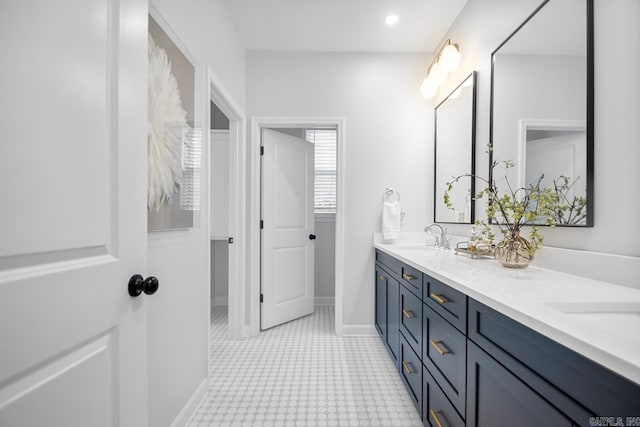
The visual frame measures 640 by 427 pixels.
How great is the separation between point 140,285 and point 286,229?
2.10 m

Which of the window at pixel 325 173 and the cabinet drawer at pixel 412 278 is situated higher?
the window at pixel 325 173

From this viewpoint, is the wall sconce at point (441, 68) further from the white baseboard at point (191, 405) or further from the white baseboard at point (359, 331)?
the white baseboard at point (191, 405)

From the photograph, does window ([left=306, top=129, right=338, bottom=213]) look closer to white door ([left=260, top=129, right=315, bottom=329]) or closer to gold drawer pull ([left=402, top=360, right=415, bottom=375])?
white door ([left=260, top=129, right=315, bottom=329])

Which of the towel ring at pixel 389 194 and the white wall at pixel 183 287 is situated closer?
the white wall at pixel 183 287

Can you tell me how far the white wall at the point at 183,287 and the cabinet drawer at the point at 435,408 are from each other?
49.0 inches

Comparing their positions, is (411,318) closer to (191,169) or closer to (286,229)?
(191,169)

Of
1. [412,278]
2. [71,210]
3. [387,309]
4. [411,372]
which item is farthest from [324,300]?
[71,210]

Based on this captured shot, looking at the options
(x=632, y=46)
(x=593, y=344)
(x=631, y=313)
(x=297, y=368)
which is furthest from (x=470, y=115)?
(x=297, y=368)

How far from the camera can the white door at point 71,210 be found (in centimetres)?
50

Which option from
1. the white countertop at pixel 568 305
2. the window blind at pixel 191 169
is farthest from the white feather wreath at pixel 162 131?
the white countertop at pixel 568 305

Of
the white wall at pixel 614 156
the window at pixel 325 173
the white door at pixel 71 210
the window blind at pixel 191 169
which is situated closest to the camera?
the white door at pixel 71 210

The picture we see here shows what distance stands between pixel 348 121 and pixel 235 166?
1140mm

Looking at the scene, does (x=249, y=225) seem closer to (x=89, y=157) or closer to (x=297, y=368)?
(x=297, y=368)

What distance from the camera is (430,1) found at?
2.05 meters
